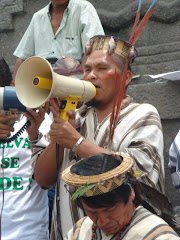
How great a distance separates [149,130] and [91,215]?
3.00 ft

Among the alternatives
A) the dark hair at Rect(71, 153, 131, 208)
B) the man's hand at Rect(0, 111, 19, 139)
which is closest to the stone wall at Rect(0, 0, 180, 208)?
the man's hand at Rect(0, 111, 19, 139)

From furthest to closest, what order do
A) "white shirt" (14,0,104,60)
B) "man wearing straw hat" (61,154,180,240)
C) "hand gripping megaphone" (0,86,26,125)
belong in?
"white shirt" (14,0,104,60)
"hand gripping megaphone" (0,86,26,125)
"man wearing straw hat" (61,154,180,240)

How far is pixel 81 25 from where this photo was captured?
505 cm

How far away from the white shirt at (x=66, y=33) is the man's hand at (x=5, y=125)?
1.75 meters

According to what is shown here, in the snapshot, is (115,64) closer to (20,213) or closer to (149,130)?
(149,130)

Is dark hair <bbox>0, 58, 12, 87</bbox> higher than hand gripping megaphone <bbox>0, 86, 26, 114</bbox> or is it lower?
lower

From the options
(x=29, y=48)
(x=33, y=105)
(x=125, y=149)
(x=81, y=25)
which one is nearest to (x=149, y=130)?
(x=125, y=149)

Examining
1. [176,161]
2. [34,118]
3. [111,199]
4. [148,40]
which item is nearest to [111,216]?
[111,199]

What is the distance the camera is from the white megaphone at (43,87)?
2859 millimetres

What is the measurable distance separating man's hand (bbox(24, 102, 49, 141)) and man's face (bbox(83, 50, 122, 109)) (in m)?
0.37

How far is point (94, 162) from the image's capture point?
2.33 m

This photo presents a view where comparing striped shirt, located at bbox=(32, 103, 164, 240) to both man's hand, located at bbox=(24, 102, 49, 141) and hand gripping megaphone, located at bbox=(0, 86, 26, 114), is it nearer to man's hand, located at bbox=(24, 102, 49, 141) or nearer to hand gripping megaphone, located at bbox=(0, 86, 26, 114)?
man's hand, located at bbox=(24, 102, 49, 141)

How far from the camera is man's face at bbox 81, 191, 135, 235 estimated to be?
235 cm

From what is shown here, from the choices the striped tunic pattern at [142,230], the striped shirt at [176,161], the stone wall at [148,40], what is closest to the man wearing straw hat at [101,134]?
the striped shirt at [176,161]
